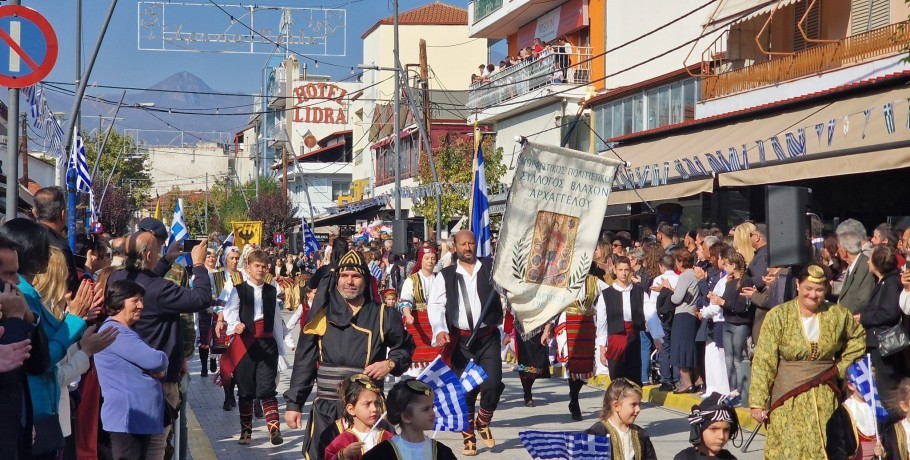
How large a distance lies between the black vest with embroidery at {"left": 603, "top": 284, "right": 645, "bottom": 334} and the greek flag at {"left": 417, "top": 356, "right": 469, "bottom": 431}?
6.82m

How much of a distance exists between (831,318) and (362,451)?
11.8 ft

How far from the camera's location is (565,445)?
610cm

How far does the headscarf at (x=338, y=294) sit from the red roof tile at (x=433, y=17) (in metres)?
62.3

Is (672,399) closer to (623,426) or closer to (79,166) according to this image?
(623,426)

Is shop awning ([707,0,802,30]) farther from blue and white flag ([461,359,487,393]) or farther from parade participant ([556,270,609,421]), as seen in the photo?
blue and white flag ([461,359,487,393])

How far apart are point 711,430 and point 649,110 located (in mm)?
21998

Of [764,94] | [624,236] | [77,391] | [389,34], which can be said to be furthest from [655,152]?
[389,34]

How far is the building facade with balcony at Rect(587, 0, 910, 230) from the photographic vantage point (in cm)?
1652

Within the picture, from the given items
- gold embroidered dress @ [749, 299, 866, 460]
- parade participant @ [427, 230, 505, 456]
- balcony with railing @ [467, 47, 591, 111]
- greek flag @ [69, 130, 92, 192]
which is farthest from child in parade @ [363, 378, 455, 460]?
balcony with railing @ [467, 47, 591, 111]

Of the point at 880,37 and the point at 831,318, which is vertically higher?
the point at 880,37

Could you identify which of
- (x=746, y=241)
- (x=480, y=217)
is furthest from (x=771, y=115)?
(x=480, y=217)

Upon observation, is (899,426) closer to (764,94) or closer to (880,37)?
(880,37)

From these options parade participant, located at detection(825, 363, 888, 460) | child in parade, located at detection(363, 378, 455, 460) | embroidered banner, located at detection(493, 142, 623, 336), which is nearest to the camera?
child in parade, located at detection(363, 378, 455, 460)

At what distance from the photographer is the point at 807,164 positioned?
657 inches
